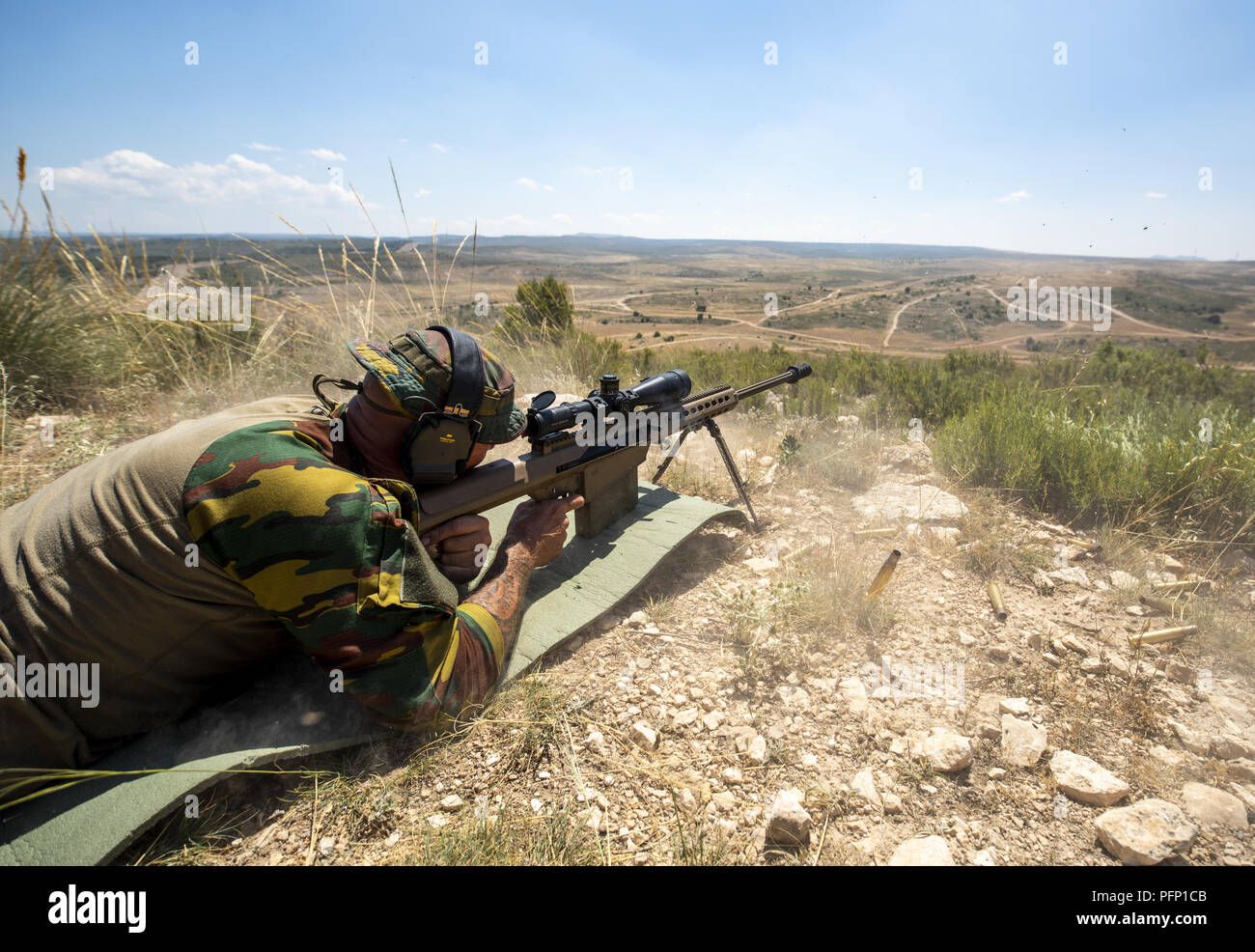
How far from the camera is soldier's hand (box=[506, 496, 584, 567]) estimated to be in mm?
3061

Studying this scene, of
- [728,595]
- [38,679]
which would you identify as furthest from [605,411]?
[38,679]

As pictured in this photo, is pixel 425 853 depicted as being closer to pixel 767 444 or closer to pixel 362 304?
pixel 767 444

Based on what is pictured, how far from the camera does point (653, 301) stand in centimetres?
4462

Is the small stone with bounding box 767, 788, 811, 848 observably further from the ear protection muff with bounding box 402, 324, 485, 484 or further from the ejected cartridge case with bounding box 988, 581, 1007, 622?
the ejected cartridge case with bounding box 988, 581, 1007, 622

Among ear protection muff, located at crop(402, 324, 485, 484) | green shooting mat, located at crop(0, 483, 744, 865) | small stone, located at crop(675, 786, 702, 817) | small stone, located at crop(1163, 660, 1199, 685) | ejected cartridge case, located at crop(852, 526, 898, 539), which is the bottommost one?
small stone, located at crop(675, 786, 702, 817)

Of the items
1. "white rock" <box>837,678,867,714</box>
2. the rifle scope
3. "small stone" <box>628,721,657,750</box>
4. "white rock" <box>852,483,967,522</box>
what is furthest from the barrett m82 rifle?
"white rock" <box>837,678,867,714</box>

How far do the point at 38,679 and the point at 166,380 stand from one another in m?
5.43

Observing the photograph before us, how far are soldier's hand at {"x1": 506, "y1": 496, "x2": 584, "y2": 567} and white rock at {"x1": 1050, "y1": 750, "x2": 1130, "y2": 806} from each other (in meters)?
2.38

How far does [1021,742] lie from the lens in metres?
2.39

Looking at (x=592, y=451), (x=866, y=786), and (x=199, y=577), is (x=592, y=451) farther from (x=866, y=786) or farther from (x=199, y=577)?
(x=866, y=786)

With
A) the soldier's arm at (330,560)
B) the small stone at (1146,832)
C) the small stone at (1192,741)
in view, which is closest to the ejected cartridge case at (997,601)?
the small stone at (1192,741)

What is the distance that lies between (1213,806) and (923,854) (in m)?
1.12

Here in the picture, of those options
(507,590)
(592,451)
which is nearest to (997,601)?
(592,451)

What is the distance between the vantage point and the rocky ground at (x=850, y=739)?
2.01m
